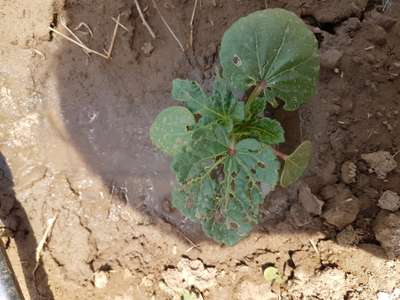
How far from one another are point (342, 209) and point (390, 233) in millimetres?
257

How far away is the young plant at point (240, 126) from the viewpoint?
241 centimetres

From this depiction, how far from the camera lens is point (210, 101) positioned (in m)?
2.49

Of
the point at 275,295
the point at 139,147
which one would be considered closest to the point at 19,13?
the point at 139,147

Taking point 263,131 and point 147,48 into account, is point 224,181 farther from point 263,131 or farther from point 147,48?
point 147,48

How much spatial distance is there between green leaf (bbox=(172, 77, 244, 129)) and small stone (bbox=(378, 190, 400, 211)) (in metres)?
0.91

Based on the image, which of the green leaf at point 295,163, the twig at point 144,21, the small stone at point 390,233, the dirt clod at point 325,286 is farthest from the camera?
the twig at point 144,21

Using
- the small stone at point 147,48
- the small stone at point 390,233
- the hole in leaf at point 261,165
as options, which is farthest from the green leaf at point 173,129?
the small stone at point 390,233

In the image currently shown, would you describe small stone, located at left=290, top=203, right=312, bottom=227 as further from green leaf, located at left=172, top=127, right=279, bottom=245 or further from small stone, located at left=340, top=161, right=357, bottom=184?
green leaf, located at left=172, top=127, right=279, bottom=245

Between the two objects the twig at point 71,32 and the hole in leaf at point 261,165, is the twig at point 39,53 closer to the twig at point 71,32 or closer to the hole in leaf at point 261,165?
the twig at point 71,32

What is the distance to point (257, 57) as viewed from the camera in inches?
97.3

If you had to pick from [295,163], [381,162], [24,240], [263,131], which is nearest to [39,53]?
[24,240]

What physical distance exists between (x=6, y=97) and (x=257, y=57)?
4.96 feet

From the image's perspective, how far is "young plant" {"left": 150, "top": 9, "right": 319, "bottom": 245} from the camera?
7.89ft

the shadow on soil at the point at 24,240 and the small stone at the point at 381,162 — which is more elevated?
the small stone at the point at 381,162
